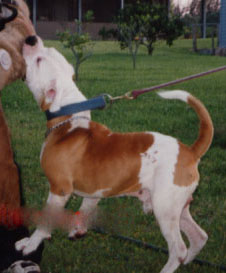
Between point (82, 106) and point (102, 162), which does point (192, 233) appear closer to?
point (102, 162)

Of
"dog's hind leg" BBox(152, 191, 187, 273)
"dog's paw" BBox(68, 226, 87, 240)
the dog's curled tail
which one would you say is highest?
the dog's curled tail

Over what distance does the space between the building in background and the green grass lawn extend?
1873cm

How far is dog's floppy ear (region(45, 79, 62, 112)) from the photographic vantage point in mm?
2695

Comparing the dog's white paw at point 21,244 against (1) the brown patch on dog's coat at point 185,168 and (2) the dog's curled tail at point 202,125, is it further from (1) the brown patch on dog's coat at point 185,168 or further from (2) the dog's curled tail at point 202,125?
(2) the dog's curled tail at point 202,125

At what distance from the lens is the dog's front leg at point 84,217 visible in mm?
2799

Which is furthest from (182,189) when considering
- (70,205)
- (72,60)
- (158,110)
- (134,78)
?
(72,60)

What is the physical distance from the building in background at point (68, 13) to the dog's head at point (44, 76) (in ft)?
110

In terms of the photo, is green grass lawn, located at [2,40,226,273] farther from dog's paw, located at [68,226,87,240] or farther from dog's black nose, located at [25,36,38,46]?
dog's black nose, located at [25,36,38,46]

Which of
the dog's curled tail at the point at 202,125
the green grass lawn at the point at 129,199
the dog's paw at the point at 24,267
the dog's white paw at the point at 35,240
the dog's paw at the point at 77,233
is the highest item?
the dog's curled tail at the point at 202,125

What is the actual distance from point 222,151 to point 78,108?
16.2 ft

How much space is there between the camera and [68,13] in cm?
A: 3641

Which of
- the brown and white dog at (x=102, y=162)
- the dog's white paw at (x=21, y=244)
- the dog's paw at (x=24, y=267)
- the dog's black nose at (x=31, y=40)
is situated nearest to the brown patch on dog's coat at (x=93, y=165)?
the brown and white dog at (x=102, y=162)

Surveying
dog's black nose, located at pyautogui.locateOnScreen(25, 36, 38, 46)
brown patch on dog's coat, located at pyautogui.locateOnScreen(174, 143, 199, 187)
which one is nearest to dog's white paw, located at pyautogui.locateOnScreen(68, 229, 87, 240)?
brown patch on dog's coat, located at pyautogui.locateOnScreen(174, 143, 199, 187)

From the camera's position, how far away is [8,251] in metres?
3.14
